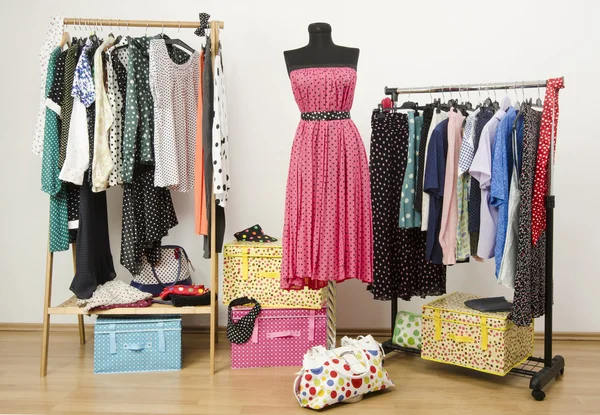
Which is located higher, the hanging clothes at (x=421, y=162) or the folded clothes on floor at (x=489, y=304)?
the hanging clothes at (x=421, y=162)

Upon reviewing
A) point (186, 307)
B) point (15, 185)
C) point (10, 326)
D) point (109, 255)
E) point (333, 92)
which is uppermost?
point (333, 92)

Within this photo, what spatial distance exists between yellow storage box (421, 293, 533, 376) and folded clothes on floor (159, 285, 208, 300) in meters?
1.21

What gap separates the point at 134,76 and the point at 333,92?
1156 mm

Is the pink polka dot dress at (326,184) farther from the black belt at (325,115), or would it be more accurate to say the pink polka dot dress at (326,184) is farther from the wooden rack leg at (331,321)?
the wooden rack leg at (331,321)

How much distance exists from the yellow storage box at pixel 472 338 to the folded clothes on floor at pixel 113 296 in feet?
5.02

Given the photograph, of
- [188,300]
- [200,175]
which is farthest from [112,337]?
[200,175]

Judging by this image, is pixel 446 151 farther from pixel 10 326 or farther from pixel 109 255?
pixel 10 326

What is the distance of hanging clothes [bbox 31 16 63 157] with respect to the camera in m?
3.48

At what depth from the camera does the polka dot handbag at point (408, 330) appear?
3.69 metres

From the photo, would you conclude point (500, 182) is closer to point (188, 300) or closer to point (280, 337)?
point (280, 337)

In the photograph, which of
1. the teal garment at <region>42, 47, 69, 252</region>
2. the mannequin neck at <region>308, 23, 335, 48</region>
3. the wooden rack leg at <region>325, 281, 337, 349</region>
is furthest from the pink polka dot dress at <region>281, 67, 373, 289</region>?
the teal garment at <region>42, 47, 69, 252</region>

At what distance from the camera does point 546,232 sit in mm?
3230

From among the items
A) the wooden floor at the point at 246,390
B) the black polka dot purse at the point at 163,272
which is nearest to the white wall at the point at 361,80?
the black polka dot purse at the point at 163,272

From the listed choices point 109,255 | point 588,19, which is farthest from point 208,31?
point 588,19
